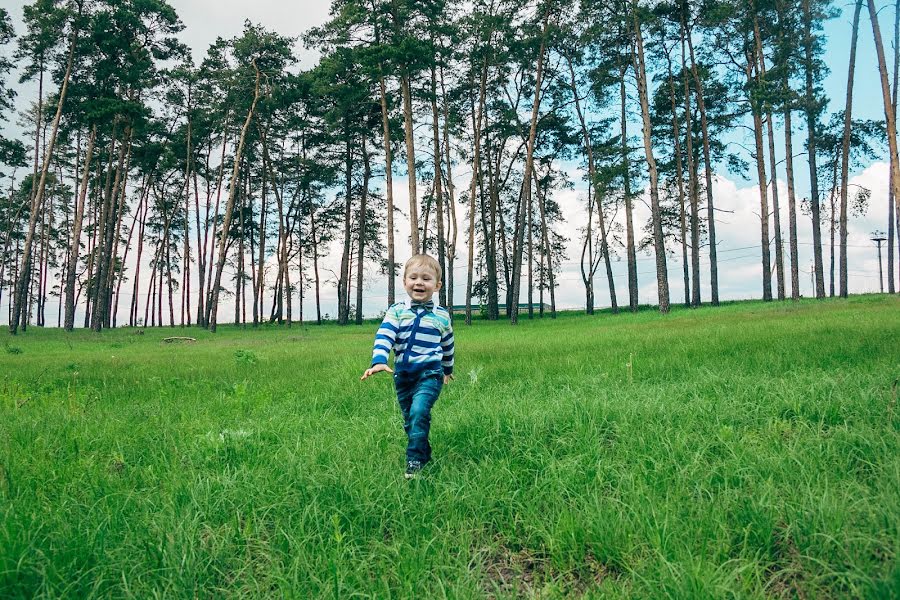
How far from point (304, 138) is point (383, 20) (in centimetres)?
1421

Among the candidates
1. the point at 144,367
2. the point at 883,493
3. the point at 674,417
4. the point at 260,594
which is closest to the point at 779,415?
the point at 674,417

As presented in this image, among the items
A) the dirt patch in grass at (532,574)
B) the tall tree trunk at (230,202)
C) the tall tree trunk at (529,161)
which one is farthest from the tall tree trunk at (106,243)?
the dirt patch in grass at (532,574)

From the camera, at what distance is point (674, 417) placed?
14.7 feet

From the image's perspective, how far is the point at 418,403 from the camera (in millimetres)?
3549

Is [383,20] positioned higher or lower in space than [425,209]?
higher

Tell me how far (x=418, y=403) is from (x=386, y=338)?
540 millimetres

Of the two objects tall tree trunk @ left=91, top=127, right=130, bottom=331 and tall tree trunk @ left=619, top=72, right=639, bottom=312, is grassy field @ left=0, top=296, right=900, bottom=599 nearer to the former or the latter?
tall tree trunk @ left=619, top=72, right=639, bottom=312

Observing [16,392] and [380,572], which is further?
[16,392]

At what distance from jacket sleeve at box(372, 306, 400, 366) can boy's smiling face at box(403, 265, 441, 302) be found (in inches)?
8.8

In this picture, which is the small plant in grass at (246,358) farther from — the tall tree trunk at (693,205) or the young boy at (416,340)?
the tall tree trunk at (693,205)

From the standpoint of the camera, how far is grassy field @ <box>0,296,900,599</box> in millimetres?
2260

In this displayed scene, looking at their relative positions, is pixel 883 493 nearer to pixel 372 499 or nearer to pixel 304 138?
pixel 372 499

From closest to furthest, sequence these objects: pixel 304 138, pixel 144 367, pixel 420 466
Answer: pixel 420 466
pixel 144 367
pixel 304 138

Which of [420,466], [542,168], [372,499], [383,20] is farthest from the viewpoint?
[542,168]
